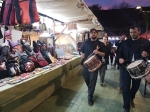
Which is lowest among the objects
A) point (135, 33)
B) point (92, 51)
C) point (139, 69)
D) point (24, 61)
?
point (139, 69)

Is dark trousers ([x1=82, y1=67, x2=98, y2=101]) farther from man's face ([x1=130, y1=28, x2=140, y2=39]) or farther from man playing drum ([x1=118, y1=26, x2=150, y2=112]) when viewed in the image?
man's face ([x1=130, y1=28, x2=140, y2=39])

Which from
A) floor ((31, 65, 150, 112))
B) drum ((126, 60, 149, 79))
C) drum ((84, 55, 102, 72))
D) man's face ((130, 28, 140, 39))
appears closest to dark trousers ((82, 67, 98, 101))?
drum ((84, 55, 102, 72))

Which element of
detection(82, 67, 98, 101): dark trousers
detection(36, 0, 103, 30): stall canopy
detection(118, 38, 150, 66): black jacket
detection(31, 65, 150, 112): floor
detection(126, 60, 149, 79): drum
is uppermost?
detection(36, 0, 103, 30): stall canopy

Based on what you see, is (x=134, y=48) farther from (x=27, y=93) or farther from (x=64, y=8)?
(x=27, y=93)

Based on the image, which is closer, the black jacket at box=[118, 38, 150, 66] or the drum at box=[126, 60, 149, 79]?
the drum at box=[126, 60, 149, 79]

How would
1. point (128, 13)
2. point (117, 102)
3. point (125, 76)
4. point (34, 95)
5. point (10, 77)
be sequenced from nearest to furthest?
point (10, 77) < point (125, 76) < point (34, 95) < point (117, 102) < point (128, 13)

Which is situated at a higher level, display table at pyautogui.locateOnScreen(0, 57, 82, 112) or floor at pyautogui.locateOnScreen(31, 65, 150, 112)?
display table at pyautogui.locateOnScreen(0, 57, 82, 112)

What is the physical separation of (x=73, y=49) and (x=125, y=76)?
507 cm

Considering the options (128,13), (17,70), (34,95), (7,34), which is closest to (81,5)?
(7,34)

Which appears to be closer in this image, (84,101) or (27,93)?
(27,93)

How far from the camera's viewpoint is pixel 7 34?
133 inches

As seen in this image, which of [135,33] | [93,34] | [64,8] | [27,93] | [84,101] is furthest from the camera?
[64,8]

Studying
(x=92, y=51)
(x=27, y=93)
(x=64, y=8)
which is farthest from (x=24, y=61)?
(x=64, y=8)

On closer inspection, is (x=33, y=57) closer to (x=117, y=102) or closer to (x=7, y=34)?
(x=7, y=34)
